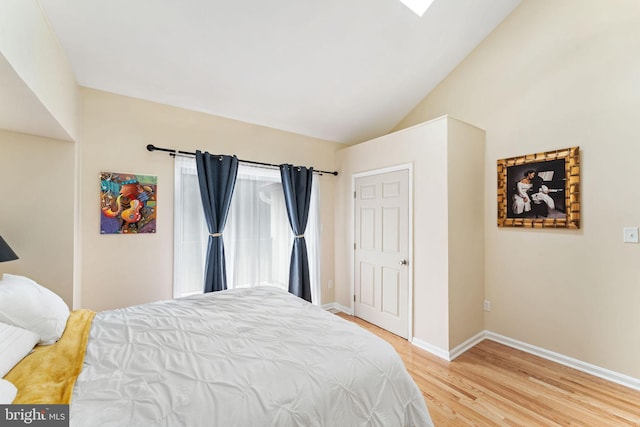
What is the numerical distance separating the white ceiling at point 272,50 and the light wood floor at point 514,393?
117 inches

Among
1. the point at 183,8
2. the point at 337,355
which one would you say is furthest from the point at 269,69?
the point at 337,355

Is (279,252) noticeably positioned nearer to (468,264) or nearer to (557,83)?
(468,264)

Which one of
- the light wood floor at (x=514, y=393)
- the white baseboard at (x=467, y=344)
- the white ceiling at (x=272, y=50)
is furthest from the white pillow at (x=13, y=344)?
the white baseboard at (x=467, y=344)

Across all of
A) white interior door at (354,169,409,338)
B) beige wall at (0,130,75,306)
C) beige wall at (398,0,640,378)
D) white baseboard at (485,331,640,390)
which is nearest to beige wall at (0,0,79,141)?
beige wall at (0,130,75,306)

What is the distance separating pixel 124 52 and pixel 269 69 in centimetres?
119

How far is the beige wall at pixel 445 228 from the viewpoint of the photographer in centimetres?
263

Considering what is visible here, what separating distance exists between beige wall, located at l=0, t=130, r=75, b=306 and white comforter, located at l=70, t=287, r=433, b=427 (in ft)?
2.84

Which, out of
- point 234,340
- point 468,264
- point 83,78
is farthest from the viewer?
point 468,264

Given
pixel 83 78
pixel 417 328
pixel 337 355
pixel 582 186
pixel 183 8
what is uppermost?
pixel 183 8

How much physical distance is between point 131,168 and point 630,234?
14.5 ft

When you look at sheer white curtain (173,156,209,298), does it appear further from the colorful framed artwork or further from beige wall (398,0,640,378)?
beige wall (398,0,640,378)

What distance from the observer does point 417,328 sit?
2850mm

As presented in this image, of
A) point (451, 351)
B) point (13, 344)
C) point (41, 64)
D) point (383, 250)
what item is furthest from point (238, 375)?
point (383, 250)

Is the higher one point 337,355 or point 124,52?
point 124,52
